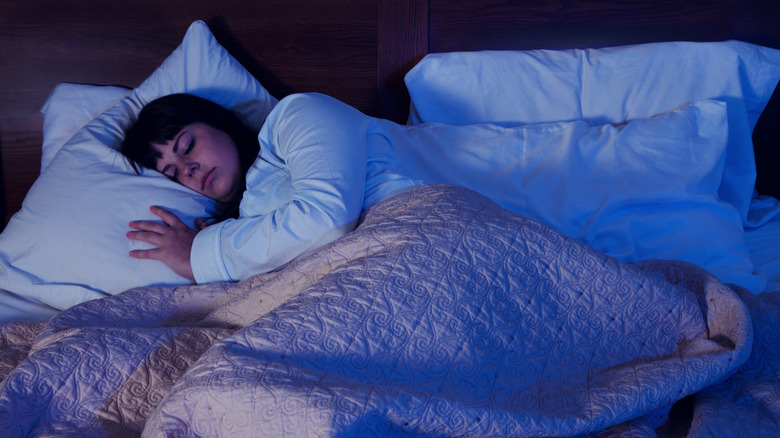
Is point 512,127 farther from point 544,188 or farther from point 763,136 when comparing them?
point 763,136

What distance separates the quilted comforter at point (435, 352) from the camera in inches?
29.5

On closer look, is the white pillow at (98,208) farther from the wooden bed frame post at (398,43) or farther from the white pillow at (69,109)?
the wooden bed frame post at (398,43)

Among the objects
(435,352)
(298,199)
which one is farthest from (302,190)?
(435,352)

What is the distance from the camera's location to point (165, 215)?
1373 millimetres

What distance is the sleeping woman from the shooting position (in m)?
1.21

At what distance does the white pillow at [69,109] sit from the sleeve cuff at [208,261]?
1.93 feet

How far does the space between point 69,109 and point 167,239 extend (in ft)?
1.83

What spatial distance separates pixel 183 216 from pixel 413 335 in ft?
2.54

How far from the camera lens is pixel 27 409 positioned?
85 centimetres

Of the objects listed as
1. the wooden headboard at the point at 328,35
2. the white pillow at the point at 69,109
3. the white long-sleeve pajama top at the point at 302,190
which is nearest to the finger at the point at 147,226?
the white long-sleeve pajama top at the point at 302,190

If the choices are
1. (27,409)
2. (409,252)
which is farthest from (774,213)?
(27,409)

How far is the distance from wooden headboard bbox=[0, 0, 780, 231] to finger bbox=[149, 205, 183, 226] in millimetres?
502

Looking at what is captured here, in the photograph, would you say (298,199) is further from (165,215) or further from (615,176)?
(615,176)

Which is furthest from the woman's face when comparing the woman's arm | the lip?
the woman's arm
